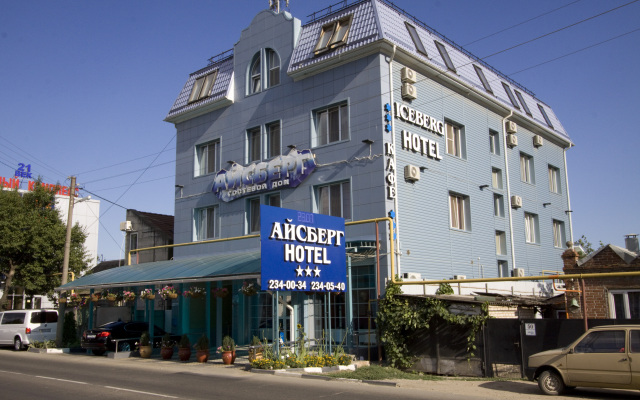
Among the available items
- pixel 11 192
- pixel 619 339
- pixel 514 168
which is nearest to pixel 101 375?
pixel 619 339

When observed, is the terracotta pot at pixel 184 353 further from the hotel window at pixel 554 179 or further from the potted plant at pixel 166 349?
the hotel window at pixel 554 179

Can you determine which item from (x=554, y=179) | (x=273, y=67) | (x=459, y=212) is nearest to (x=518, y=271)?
(x=459, y=212)

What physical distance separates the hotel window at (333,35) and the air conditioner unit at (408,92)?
113 inches

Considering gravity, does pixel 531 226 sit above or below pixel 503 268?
above

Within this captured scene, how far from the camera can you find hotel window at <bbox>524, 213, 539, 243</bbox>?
28.7 meters

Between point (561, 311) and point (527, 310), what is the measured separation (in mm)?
2629

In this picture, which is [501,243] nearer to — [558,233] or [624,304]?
[558,233]

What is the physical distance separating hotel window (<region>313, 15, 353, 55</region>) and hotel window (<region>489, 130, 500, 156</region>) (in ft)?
30.2

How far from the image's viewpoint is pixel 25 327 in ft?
89.2

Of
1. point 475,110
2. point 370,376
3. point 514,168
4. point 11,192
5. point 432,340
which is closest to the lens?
point 370,376

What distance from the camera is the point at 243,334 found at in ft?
79.8

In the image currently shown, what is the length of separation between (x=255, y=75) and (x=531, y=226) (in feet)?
51.0

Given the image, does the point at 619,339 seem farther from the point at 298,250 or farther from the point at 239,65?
the point at 239,65

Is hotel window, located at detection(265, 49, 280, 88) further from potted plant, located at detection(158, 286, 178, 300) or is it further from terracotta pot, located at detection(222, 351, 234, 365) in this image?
terracotta pot, located at detection(222, 351, 234, 365)
